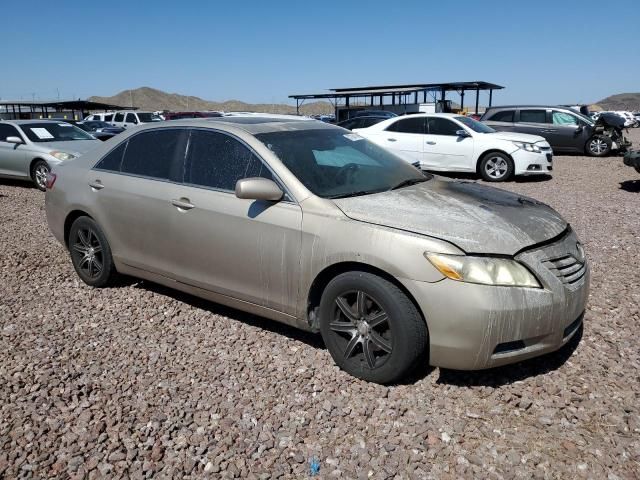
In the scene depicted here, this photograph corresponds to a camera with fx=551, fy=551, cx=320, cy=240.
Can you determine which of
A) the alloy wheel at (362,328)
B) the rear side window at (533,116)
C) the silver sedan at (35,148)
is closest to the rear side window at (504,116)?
the rear side window at (533,116)

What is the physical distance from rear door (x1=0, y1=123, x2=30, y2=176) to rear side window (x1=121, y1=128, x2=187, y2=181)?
26.5ft

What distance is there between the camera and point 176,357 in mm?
3773

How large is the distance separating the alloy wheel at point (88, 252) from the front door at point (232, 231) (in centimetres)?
116

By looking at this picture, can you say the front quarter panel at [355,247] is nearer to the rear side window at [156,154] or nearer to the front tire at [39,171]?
the rear side window at [156,154]

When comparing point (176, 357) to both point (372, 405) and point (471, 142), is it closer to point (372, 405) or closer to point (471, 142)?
point (372, 405)

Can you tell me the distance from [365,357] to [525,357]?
906 millimetres

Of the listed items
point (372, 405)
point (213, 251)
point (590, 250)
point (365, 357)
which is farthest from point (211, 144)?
point (590, 250)

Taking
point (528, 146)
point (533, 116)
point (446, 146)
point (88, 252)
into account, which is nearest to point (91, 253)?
point (88, 252)

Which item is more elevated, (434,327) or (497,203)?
(497,203)

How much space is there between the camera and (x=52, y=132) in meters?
11.9

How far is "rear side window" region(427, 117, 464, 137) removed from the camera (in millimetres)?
12303

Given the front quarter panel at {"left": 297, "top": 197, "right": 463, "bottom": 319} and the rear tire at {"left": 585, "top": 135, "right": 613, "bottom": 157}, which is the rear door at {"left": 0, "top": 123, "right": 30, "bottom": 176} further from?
the rear tire at {"left": 585, "top": 135, "right": 613, "bottom": 157}

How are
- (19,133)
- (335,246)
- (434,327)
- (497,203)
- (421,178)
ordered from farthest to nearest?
(19,133) < (421,178) < (497,203) < (335,246) < (434,327)

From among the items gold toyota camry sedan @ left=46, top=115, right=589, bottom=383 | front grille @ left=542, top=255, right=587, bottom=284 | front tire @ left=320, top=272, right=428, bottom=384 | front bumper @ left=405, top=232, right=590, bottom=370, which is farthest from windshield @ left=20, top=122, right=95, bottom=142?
front grille @ left=542, top=255, right=587, bottom=284
